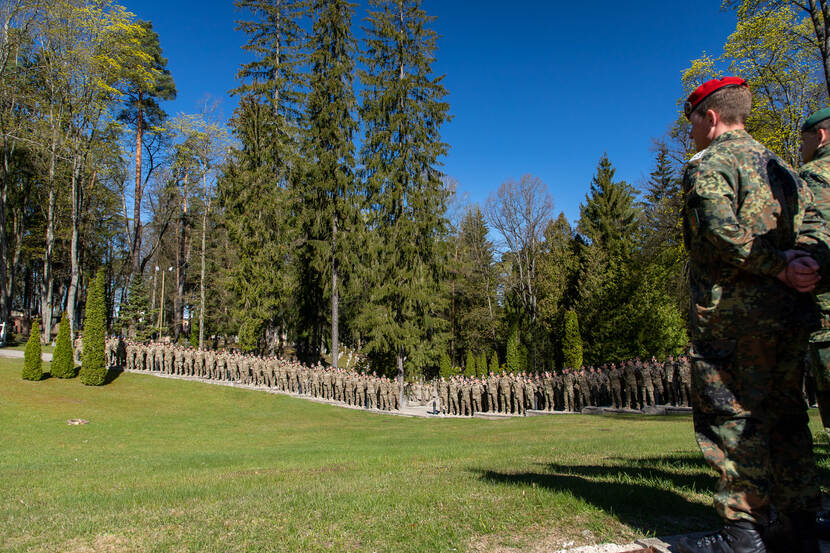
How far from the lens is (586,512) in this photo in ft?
9.51

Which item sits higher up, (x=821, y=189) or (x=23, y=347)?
(x=821, y=189)

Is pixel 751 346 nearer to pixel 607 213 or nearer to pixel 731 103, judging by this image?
pixel 731 103

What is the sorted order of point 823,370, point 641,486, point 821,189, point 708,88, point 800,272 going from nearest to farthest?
point 800,272, point 823,370, point 708,88, point 821,189, point 641,486

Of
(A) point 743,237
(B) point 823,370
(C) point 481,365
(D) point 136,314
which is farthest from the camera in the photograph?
(C) point 481,365

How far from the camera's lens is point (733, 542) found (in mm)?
2107

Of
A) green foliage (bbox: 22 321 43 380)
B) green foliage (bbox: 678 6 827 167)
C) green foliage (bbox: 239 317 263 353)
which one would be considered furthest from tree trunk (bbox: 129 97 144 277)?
green foliage (bbox: 678 6 827 167)

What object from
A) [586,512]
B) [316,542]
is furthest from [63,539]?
[586,512]

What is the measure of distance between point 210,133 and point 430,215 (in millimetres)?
20706

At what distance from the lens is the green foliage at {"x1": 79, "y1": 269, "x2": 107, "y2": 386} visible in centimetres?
2006

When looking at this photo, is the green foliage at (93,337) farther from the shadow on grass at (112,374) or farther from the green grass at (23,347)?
the green grass at (23,347)

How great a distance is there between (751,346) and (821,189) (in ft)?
3.70

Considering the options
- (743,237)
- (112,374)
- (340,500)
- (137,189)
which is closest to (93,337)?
(112,374)

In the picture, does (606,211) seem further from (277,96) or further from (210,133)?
(210,133)

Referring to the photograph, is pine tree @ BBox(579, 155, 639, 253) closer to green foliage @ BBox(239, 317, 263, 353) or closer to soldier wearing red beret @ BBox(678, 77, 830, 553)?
green foliage @ BBox(239, 317, 263, 353)
